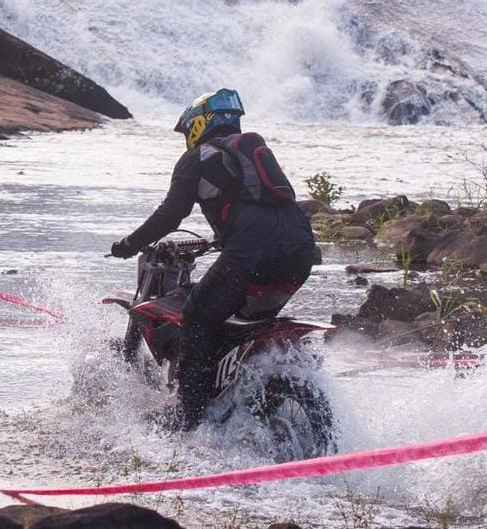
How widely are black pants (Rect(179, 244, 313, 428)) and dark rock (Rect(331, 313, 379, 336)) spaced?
9.26 feet

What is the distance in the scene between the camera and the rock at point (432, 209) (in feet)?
48.0

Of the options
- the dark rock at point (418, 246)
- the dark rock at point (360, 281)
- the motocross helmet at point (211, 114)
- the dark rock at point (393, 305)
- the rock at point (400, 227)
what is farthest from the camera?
the rock at point (400, 227)

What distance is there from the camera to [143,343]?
6328mm

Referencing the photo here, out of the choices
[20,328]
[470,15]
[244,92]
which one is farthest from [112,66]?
[20,328]

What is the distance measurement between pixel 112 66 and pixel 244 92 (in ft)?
13.7

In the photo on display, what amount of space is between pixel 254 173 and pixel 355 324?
3207mm

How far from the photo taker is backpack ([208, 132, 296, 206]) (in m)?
5.54

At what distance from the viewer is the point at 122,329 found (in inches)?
276

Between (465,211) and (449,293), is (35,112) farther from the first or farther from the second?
(449,293)

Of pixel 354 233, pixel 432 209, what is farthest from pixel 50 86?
pixel 354 233

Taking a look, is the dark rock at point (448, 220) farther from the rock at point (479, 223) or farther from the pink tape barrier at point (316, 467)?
the pink tape barrier at point (316, 467)

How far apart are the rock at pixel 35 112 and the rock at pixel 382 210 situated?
42.8 ft

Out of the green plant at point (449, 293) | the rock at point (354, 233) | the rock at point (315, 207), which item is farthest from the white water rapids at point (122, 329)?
the rock at point (315, 207)

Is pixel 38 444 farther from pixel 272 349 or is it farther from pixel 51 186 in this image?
pixel 51 186
